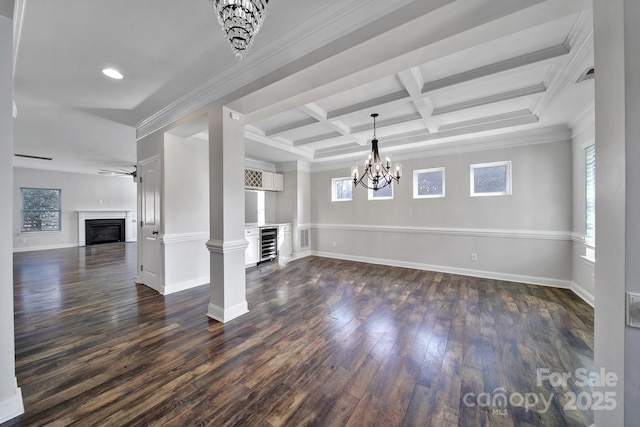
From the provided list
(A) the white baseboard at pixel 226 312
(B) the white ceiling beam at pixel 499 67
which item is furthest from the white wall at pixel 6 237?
(B) the white ceiling beam at pixel 499 67

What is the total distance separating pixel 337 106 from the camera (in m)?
3.31

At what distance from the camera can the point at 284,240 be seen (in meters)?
6.00

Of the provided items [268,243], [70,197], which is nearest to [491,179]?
[268,243]

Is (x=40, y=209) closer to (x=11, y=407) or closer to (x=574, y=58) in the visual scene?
(x=11, y=407)

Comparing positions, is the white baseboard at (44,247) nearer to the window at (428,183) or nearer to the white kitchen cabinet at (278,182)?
the white kitchen cabinet at (278,182)

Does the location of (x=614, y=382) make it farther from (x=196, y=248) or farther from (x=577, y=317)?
(x=196, y=248)

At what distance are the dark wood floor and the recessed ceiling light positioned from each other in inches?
105

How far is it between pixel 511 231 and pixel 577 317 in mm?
1683

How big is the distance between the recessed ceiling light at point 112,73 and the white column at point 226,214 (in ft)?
2.97

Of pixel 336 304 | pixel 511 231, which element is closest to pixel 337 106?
pixel 336 304

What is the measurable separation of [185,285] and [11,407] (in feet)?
7.62

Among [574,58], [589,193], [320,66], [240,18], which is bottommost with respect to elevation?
[589,193]

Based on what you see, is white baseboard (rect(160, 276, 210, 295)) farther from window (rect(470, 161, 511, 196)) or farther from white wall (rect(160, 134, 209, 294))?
window (rect(470, 161, 511, 196))

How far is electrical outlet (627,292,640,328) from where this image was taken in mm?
841
